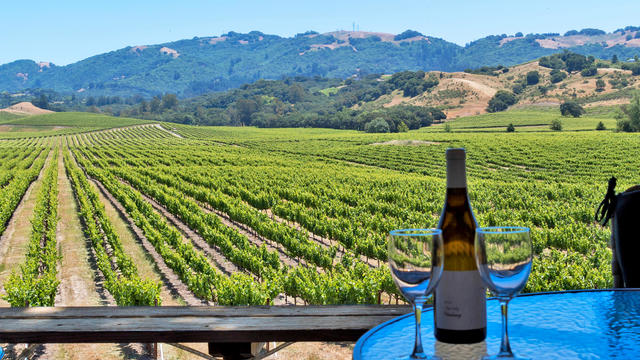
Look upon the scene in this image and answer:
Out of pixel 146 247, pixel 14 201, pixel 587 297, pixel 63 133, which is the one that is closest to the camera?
pixel 587 297

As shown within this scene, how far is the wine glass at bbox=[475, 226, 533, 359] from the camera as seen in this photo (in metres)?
1.41

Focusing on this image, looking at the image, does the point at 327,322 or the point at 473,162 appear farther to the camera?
the point at 473,162

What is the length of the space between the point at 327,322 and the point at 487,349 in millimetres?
1288

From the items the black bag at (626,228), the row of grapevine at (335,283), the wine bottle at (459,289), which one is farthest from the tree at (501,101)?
the wine bottle at (459,289)

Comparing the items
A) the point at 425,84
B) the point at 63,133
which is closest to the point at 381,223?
the point at 63,133

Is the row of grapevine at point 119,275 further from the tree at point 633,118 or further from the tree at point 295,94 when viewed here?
the tree at point 295,94

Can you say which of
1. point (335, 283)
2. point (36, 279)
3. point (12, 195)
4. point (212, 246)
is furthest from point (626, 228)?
point (12, 195)

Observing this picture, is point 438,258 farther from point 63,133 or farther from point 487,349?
point 63,133

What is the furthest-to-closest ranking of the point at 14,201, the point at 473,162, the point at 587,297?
the point at 473,162, the point at 14,201, the point at 587,297

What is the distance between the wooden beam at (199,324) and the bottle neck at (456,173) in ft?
4.35

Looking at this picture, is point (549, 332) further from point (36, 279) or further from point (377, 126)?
point (377, 126)

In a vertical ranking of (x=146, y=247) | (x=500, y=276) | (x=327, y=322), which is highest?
(x=500, y=276)

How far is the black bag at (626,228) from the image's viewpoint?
3.02 metres

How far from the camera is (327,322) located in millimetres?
2867
